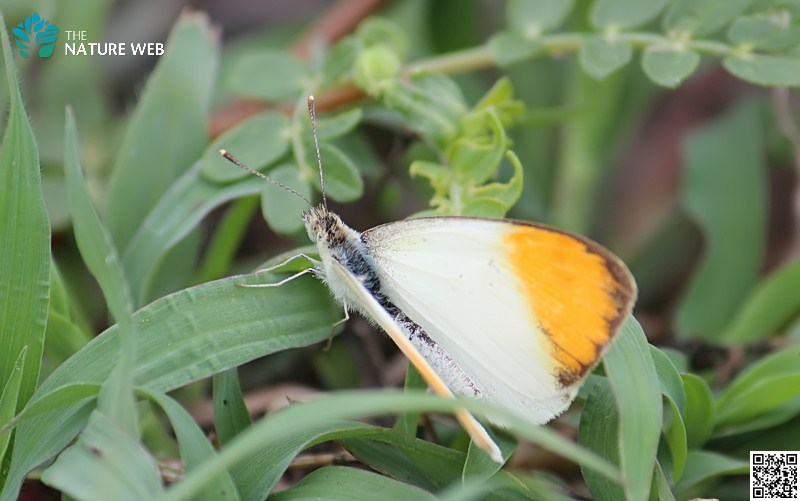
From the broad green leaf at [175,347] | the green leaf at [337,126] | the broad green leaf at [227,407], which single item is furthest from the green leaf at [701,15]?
the broad green leaf at [227,407]

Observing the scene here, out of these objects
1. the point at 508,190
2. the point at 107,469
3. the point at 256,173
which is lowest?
the point at 107,469

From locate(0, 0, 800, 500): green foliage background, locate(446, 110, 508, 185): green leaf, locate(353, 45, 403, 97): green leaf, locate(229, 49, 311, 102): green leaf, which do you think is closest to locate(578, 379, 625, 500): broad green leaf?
locate(0, 0, 800, 500): green foliage background

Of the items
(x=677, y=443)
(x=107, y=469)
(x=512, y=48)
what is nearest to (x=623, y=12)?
(x=512, y=48)

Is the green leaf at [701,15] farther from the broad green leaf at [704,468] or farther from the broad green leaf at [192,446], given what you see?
the broad green leaf at [192,446]

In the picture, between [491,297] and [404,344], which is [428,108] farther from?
[404,344]

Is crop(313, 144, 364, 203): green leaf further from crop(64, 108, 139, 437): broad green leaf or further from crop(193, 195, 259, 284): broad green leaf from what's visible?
crop(64, 108, 139, 437): broad green leaf
